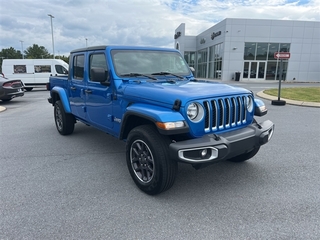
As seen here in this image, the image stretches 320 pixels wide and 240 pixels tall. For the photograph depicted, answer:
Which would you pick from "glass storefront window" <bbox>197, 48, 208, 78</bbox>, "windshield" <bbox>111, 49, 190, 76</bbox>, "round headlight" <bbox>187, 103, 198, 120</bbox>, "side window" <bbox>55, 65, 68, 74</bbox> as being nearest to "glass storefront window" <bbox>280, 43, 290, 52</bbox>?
"glass storefront window" <bbox>197, 48, 208, 78</bbox>

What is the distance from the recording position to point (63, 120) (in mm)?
5758

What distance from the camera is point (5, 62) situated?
18.5 m

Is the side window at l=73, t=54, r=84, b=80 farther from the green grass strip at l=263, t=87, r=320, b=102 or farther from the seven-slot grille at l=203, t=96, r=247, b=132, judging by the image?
the green grass strip at l=263, t=87, r=320, b=102

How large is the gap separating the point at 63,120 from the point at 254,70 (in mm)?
26747

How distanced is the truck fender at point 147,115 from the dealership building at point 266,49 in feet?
85.6

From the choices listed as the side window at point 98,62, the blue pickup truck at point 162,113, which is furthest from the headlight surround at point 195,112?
the side window at point 98,62

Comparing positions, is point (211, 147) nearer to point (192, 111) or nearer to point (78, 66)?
point (192, 111)

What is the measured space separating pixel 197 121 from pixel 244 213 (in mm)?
1182

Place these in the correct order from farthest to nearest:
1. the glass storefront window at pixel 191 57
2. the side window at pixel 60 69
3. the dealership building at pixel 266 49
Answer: the glass storefront window at pixel 191 57, the dealership building at pixel 266 49, the side window at pixel 60 69

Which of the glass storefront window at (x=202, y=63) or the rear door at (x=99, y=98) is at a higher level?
the glass storefront window at (x=202, y=63)

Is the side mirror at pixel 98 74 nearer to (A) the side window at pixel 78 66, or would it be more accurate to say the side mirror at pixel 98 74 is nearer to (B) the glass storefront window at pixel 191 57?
(A) the side window at pixel 78 66

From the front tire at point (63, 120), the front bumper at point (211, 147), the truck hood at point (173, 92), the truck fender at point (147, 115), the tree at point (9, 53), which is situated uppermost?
the tree at point (9, 53)

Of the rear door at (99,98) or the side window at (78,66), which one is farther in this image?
the side window at (78,66)

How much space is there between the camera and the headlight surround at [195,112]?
9.42 ft
